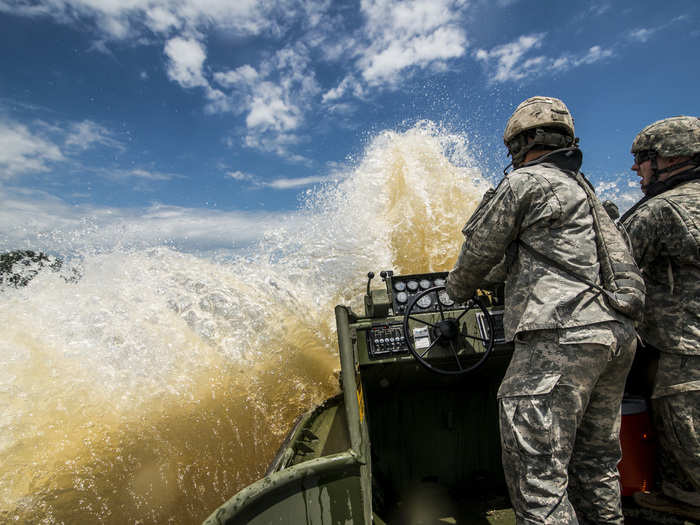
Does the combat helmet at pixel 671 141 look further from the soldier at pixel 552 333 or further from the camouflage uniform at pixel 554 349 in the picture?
the camouflage uniform at pixel 554 349

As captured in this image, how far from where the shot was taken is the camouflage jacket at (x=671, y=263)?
8.04 ft

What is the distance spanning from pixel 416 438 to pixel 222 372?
396 centimetres

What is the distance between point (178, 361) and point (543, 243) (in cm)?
586

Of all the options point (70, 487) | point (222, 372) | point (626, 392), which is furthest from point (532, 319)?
point (222, 372)

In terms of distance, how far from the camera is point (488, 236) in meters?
2.20

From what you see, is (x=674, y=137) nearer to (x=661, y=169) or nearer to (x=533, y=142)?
(x=661, y=169)

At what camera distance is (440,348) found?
298 cm

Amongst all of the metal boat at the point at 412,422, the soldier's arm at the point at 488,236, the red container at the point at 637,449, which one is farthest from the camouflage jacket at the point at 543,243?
the red container at the point at 637,449

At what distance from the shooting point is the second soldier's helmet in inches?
105

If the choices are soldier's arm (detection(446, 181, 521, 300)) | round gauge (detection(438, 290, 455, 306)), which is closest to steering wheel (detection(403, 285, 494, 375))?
round gauge (detection(438, 290, 455, 306))

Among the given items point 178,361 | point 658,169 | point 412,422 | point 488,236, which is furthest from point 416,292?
point 178,361

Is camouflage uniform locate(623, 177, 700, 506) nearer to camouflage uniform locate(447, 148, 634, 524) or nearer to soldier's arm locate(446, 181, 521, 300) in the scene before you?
camouflage uniform locate(447, 148, 634, 524)

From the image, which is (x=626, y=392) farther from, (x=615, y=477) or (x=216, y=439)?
(x=216, y=439)

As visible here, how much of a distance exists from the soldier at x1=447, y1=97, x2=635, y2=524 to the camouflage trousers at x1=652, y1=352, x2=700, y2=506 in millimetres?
470
